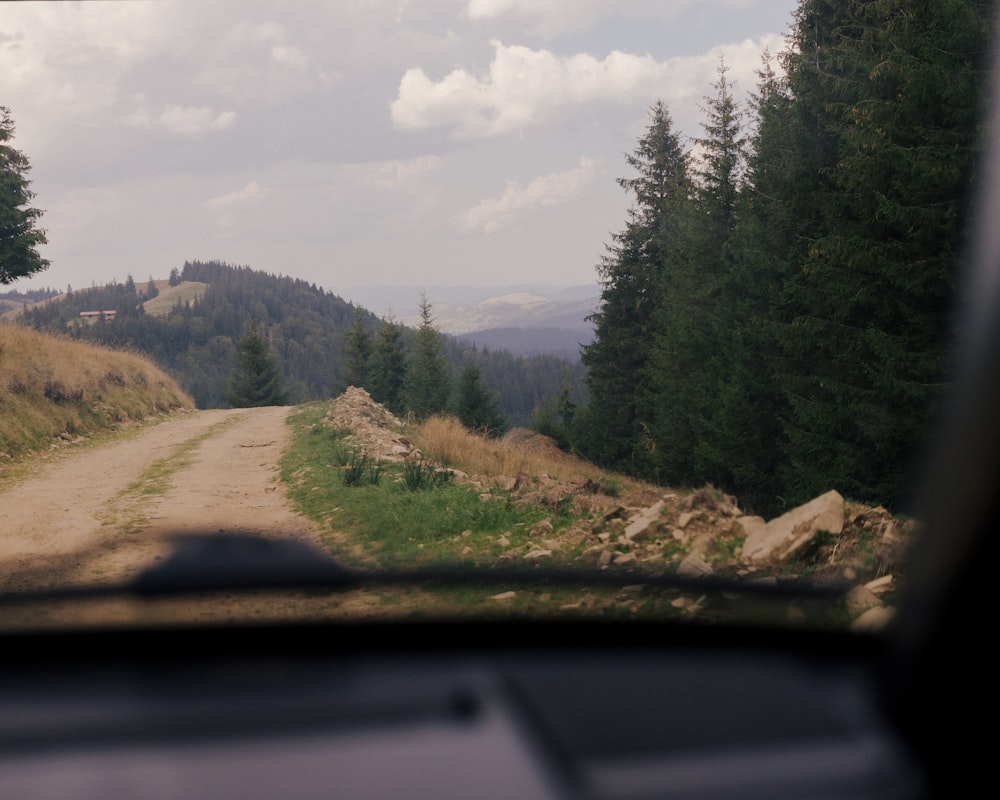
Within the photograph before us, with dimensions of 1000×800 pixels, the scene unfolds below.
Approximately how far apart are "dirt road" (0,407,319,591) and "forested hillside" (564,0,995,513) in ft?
32.3

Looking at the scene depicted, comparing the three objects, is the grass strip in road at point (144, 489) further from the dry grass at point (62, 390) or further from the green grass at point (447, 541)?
the dry grass at point (62, 390)

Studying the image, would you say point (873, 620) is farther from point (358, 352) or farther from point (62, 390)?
point (358, 352)

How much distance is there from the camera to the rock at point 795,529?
18.6ft

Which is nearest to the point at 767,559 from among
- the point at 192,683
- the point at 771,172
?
the point at 192,683

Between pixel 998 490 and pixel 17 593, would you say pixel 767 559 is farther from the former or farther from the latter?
pixel 17 593

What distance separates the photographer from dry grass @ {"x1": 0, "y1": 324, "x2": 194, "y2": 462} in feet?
59.8

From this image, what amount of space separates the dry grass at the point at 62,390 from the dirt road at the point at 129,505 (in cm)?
133

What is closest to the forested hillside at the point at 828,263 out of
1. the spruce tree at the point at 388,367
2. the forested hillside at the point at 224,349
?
the spruce tree at the point at 388,367

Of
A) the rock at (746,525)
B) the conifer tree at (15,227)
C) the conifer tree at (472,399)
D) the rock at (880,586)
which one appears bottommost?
the conifer tree at (472,399)

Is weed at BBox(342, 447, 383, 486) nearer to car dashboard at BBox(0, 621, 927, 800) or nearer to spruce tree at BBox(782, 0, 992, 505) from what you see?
spruce tree at BBox(782, 0, 992, 505)

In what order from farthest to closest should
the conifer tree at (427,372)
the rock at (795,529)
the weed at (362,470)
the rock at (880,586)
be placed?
the conifer tree at (427,372), the weed at (362,470), the rock at (795,529), the rock at (880,586)

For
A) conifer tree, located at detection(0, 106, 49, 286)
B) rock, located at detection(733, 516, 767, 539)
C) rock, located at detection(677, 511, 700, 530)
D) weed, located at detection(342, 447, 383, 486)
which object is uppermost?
conifer tree, located at detection(0, 106, 49, 286)

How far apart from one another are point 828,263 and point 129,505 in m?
12.5

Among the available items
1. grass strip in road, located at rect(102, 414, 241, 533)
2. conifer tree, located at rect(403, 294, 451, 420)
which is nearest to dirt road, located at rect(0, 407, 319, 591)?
grass strip in road, located at rect(102, 414, 241, 533)
